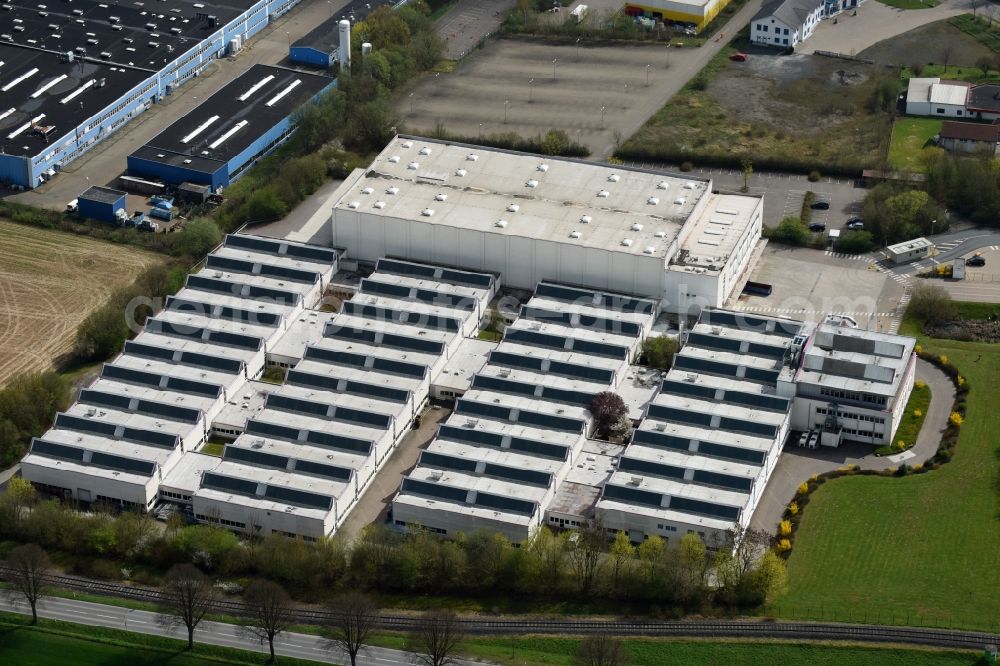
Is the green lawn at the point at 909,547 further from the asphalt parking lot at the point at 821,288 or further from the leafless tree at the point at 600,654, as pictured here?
the asphalt parking lot at the point at 821,288

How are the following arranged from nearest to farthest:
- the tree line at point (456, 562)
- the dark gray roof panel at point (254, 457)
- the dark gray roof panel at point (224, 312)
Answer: the tree line at point (456, 562) < the dark gray roof panel at point (254, 457) < the dark gray roof panel at point (224, 312)

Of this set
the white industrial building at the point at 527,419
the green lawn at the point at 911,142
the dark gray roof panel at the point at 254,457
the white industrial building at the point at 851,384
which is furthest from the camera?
the green lawn at the point at 911,142

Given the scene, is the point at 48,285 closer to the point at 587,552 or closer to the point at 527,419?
the point at 527,419

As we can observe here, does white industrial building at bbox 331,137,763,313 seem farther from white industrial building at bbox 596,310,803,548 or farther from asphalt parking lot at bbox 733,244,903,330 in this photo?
white industrial building at bbox 596,310,803,548

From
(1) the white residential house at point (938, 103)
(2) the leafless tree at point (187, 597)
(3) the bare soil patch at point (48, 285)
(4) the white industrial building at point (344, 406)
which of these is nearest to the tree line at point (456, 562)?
(4) the white industrial building at point (344, 406)

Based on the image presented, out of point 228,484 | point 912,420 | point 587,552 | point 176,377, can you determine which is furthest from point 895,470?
point 176,377

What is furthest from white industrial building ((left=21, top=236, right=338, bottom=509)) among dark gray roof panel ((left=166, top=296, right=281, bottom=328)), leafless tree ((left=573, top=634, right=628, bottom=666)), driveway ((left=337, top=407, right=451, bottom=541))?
leafless tree ((left=573, top=634, right=628, bottom=666))

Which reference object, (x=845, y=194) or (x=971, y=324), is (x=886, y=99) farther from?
(x=971, y=324)
